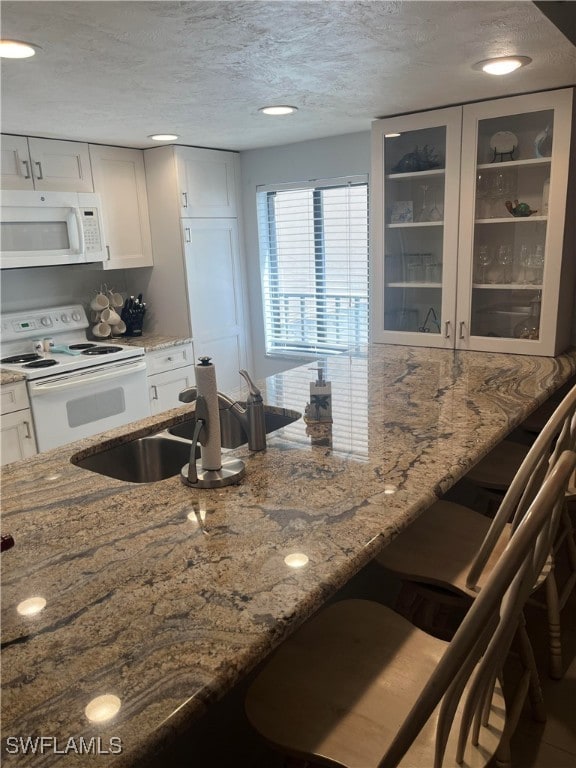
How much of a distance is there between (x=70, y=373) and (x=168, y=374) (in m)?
0.75

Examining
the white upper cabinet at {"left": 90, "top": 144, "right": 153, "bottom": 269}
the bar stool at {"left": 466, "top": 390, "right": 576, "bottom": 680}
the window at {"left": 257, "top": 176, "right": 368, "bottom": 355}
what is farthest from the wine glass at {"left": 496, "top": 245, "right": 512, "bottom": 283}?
the white upper cabinet at {"left": 90, "top": 144, "right": 153, "bottom": 269}

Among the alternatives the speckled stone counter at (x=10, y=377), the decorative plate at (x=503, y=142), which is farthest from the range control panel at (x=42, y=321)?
the decorative plate at (x=503, y=142)

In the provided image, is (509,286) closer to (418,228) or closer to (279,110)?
(418,228)

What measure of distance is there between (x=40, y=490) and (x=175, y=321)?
262cm

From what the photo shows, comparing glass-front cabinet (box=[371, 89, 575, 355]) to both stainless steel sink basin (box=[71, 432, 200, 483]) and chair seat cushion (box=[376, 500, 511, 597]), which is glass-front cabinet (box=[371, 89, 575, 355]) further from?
stainless steel sink basin (box=[71, 432, 200, 483])

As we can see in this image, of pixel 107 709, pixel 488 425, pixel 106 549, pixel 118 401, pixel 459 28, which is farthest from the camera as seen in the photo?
pixel 118 401

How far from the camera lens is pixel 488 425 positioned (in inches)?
74.6

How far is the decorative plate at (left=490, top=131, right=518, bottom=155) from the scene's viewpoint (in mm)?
2844

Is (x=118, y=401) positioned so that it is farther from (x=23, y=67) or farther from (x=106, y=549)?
(x=106, y=549)

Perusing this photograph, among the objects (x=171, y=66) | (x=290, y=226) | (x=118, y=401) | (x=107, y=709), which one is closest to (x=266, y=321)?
(x=290, y=226)

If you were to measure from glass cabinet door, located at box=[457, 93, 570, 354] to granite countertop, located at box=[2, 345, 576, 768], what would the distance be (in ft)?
3.13

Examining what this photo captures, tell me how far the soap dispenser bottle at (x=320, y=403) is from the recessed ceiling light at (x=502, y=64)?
1303 millimetres

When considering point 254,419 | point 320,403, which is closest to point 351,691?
point 254,419

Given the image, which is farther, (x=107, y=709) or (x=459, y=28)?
(x=459, y=28)
